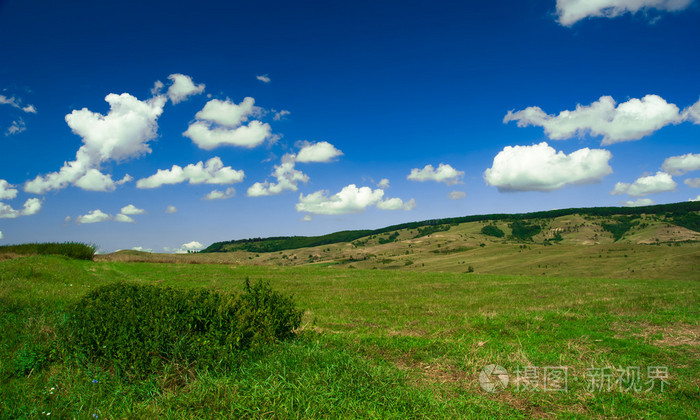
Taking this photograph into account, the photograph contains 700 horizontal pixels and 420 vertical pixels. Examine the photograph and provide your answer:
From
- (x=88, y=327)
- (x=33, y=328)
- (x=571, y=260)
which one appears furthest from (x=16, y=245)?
(x=571, y=260)

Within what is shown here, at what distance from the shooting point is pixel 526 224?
120750 mm

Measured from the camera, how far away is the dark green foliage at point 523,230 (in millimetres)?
108625

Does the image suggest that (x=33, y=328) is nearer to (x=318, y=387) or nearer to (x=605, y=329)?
(x=318, y=387)

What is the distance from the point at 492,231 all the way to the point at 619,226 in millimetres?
32149

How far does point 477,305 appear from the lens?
1443 cm

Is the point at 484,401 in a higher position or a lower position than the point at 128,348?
lower

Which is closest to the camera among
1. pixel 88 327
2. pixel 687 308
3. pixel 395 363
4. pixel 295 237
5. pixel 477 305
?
pixel 88 327

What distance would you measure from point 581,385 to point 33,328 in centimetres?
1078

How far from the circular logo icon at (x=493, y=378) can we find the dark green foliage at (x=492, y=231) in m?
108

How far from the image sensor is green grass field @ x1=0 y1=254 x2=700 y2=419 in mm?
5004

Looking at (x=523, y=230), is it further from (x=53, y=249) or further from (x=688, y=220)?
(x=53, y=249)

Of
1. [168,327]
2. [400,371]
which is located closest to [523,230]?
[400,371]

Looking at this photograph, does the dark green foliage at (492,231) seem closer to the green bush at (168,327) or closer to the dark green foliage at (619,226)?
the dark green foliage at (619,226)

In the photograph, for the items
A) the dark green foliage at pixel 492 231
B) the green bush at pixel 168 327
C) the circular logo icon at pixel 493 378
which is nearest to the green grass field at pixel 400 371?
the circular logo icon at pixel 493 378
